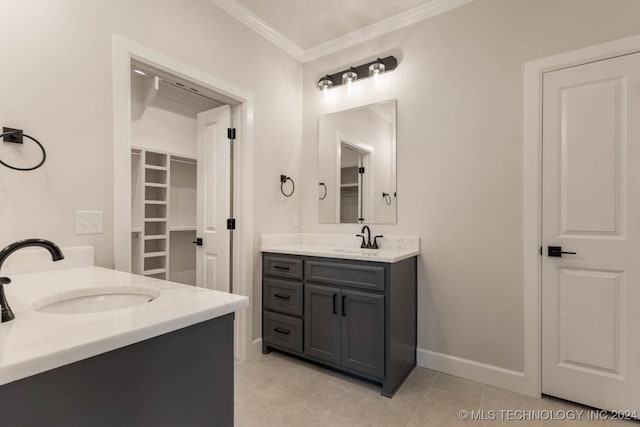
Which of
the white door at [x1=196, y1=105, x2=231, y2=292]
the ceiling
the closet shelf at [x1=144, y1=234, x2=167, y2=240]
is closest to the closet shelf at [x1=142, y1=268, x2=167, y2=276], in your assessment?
the closet shelf at [x1=144, y1=234, x2=167, y2=240]

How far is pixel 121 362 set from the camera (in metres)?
0.70

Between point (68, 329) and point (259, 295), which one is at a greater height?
point (68, 329)

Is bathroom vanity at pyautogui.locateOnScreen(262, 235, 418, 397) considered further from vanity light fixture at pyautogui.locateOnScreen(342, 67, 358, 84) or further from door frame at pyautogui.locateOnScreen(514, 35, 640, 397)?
vanity light fixture at pyautogui.locateOnScreen(342, 67, 358, 84)

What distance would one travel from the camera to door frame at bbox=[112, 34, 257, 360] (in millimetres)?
1697

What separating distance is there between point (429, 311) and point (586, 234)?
3.63 feet

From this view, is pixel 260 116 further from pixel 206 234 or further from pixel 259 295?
pixel 259 295

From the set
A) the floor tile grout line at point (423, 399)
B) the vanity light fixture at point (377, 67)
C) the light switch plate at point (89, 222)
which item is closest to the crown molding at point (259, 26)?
the vanity light fixture at point (377, 67)

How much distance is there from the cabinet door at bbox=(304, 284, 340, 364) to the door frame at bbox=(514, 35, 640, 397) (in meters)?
1.22

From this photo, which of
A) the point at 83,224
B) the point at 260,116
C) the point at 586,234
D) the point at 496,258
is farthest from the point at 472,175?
the point at 83,224

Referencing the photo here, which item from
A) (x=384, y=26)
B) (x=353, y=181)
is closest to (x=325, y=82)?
(x=384, y=26)

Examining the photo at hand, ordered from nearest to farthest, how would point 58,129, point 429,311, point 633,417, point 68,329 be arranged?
point 68,329 → point 58,129 → point 633,417 → point 429,311

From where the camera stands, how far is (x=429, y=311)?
2.38 m

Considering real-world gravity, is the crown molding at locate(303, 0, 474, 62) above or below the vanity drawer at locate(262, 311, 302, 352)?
above

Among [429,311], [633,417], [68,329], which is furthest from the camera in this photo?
[429,311]
